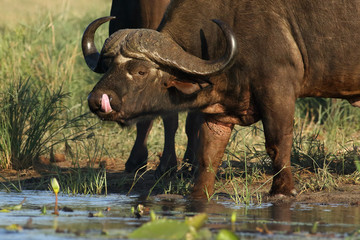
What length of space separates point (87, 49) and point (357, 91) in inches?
101

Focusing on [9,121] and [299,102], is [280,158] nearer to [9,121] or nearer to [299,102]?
[9,121]

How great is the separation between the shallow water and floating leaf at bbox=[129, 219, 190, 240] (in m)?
0.11

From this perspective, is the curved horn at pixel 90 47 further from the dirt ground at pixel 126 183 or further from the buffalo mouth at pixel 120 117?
the dirt ground at pixel 126 183

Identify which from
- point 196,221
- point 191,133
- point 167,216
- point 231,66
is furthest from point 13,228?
point 191,133

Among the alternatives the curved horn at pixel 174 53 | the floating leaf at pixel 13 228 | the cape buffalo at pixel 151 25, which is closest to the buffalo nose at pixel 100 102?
the curved horn at pixel 174 53

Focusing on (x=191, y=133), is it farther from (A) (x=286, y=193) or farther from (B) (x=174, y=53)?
(B) (x=174, y=53)

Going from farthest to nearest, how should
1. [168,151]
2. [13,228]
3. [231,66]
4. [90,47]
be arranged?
[168,151]
[90,47]
[231,66]
[13,228]

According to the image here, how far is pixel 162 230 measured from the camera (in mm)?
4598

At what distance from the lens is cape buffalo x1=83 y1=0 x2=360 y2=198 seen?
638 centimetres

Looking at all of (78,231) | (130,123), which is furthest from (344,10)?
(78,231)

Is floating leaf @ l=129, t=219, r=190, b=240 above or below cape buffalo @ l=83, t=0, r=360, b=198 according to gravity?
below

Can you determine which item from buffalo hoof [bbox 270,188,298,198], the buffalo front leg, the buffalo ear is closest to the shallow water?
buffalo hoof [bbox 270,188,298,198]

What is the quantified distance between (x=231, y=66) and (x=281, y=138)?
2.64 ft

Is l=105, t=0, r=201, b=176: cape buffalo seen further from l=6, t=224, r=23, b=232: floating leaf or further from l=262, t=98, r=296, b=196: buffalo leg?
l=6, t=224, r=23, b=232: floating leaf
